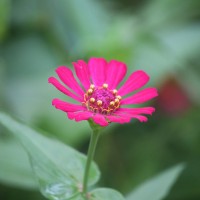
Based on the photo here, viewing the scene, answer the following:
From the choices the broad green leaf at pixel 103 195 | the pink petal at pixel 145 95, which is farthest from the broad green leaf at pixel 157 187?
the pink petal at pixel 145 95

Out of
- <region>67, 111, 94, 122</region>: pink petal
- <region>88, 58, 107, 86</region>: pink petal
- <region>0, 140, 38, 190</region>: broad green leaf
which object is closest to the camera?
<region>67, 111, 94, 122</region>: pink petal

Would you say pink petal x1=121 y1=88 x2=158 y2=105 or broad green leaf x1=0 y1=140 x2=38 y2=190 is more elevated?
pink petal x1=121 y1=88 x2=158 y2=105

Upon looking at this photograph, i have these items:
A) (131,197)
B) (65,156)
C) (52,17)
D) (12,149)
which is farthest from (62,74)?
(52,17)

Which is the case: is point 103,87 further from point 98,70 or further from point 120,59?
point 120,59

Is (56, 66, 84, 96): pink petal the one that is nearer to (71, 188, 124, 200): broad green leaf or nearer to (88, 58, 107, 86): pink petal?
(88, 58, 107, 86): pink petal

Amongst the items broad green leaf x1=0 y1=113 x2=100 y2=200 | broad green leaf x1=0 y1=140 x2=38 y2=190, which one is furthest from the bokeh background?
broad green leaf x1=0 y1=113 x2=100 y2=200

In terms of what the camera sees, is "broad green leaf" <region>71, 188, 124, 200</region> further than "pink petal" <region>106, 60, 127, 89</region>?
No

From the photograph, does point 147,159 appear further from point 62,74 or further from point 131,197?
point 62,74
